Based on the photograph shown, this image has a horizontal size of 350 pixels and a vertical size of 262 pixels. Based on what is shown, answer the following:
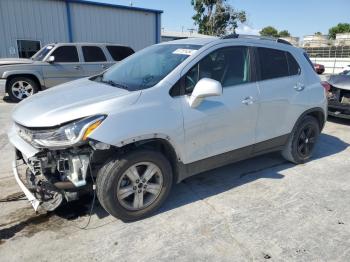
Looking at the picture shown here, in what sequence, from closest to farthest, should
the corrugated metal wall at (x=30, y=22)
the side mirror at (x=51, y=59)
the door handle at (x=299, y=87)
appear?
the door handle at (x=299, y=87) → the side mirror at (x=51, y=59) → the corrugated metal wall at (x=30, y=22)

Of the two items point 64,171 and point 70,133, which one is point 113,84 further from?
point 64,171

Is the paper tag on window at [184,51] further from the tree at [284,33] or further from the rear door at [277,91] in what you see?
the tree at [284,33]

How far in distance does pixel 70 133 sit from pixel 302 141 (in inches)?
139

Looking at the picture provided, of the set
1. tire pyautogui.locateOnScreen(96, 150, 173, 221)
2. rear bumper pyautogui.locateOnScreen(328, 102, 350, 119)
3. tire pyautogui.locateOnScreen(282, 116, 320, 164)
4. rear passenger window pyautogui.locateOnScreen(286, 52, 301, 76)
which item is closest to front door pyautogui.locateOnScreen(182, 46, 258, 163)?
tire pyautogui.locateOnScreen(96, 150, 173, 221)

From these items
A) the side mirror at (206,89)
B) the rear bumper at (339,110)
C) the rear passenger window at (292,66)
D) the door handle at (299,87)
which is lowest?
the rear bumper at (339,110)

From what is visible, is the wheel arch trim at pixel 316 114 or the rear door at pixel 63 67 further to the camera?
the rear door at pixel 63 67

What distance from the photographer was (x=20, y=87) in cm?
961

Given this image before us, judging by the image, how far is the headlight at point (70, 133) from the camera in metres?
2.74

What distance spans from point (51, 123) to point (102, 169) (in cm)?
62

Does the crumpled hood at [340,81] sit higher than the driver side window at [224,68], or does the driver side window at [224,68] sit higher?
the driver side window at [224,68]

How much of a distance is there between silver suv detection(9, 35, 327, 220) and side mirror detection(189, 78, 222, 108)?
1cm

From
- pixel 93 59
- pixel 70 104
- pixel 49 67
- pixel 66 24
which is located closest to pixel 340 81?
pixel 70 104

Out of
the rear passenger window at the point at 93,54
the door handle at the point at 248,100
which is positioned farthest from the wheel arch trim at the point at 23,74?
the door handle at the point at 248,100

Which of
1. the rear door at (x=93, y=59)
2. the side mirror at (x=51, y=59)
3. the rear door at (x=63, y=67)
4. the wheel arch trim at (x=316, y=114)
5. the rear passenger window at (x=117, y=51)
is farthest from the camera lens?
the rear passenger window at (x=117, y=51)
